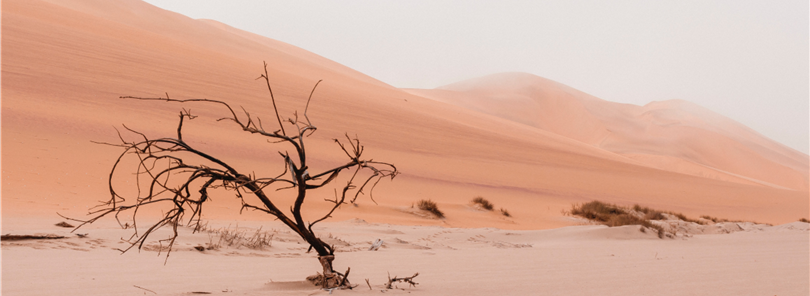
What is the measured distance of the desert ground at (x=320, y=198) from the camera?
4086 millimetres

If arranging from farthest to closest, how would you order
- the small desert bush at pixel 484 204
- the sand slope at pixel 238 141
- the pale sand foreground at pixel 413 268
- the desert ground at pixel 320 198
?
the small desert bush at pixel 484 204 → the sand slope at pixel 238 141 → the desert ground at pixel 320 198 → the pale sand foreground at pixel 413 268

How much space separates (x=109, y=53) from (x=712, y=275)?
2388 cm

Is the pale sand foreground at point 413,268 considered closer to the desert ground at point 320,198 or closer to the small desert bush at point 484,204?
the desert ground at point 320,198

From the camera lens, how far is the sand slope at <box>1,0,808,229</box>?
1180 centimetres

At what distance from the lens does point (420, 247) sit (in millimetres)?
6797

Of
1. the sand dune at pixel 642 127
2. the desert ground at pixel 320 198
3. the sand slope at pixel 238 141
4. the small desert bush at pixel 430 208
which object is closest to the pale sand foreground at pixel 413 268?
the desert ground at pixel 320 198

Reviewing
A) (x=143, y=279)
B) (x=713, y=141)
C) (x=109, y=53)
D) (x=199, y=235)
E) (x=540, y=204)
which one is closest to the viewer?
(x=143, y=279)

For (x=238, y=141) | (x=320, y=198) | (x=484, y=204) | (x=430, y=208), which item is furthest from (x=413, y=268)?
(x=238, y=141)

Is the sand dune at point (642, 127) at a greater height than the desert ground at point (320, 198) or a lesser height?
greater

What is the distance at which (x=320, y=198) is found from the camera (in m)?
13.3

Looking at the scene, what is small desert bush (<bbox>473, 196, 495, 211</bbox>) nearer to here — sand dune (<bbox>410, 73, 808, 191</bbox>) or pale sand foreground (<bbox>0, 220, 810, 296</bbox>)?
pale sand foreground (<bbox>0, 220, 810, 296</bbox>)

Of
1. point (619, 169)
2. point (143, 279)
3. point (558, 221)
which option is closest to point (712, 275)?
point (143, 279)

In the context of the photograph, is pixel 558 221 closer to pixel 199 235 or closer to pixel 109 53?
pixel 199 235

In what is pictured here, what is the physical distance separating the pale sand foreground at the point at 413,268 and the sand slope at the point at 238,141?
4008 millimetres
